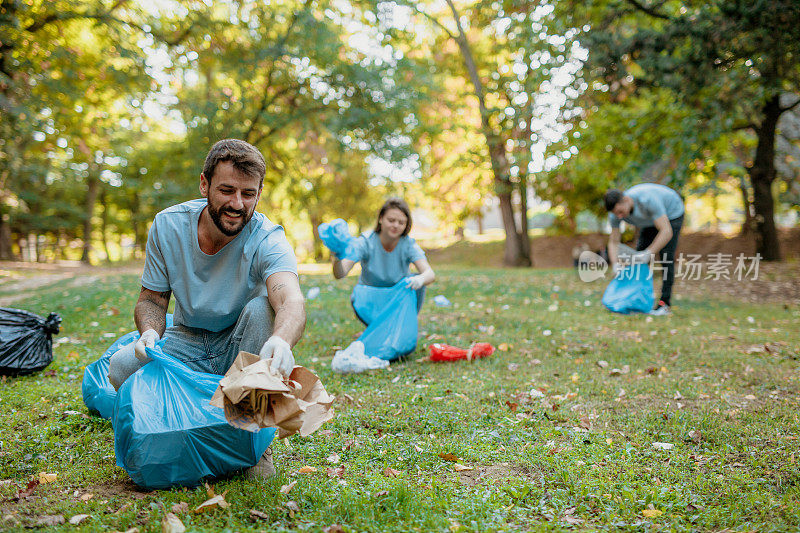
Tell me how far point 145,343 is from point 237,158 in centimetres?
94

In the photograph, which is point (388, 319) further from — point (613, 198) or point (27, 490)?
point (613, 198)

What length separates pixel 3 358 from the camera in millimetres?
4176

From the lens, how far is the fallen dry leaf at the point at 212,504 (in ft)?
7.40

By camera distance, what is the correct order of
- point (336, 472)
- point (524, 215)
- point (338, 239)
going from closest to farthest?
point (336, 472) → point (338, 239) → point (524, 215)

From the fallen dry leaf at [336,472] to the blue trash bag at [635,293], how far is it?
589cm

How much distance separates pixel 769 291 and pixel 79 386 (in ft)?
35.7

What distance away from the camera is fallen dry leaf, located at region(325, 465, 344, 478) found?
2720mm

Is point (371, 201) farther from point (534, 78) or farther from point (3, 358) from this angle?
point (3, 358)

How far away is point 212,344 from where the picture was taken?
9.28ft

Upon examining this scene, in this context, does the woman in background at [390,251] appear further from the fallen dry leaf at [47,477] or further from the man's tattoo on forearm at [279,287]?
the fallen dry leaf at [47,477]

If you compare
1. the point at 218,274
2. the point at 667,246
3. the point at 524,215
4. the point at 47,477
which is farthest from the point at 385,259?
the point at 524,215

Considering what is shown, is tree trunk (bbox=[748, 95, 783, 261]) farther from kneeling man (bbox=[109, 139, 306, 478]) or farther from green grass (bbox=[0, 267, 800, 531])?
kneeling man (bbox=[109, 139, 306, 478])

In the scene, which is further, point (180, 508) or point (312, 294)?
point (312, 294)

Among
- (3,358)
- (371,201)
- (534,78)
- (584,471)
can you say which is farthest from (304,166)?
(584,471)
